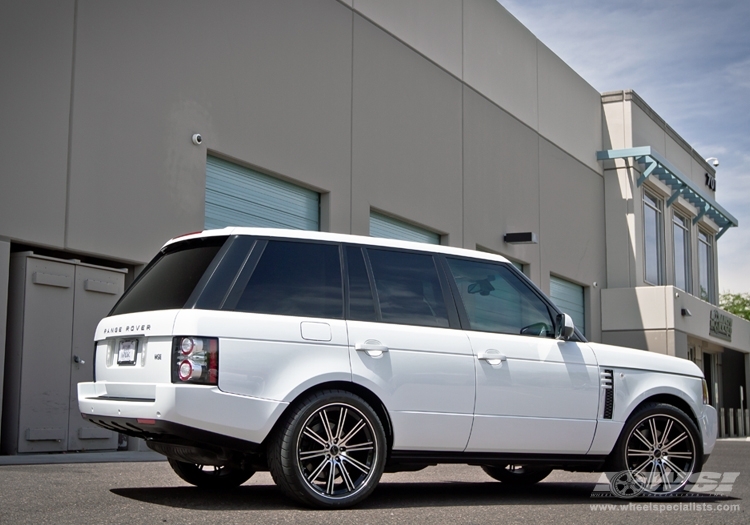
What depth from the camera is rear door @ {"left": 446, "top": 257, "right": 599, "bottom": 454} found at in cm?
715

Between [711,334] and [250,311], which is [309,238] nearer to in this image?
[250,311]

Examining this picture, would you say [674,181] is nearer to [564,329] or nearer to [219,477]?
[564,329]

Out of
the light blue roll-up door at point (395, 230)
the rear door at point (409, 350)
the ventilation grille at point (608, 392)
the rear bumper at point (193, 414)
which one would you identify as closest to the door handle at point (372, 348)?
the rear door at point (409, 350)

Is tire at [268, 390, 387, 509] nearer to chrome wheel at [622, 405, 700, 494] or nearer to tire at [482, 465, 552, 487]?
chrome wheel at [622, 405, 700, 494]

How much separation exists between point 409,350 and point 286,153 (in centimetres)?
1074

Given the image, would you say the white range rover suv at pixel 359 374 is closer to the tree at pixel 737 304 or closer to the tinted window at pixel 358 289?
the tinted window at pixel 358 289

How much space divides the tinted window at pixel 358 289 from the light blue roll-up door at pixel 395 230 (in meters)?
12.5

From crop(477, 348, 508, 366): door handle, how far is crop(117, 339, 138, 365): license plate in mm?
2428

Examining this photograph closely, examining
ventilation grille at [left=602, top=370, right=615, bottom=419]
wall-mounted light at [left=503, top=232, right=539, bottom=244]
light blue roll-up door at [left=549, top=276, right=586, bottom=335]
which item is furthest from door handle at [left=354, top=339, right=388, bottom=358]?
light blue roll-up door at [left=549, top=276, right=586, bottom=335]

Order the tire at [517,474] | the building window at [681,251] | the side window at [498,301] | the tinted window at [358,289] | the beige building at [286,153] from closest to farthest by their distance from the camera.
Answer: the tinted window at [358,289], the side window at [498,301], the tire at [517,474], the beige building at [286,153], the building window at [681,251]

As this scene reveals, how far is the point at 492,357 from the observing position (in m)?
7.16

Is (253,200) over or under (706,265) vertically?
under

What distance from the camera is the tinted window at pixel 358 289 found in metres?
6.81

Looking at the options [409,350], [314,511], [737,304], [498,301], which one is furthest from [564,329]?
[737,304]
